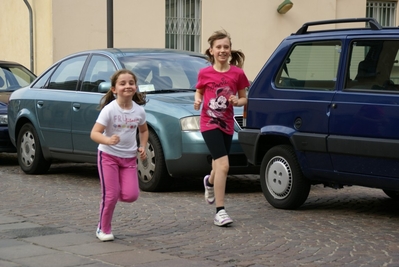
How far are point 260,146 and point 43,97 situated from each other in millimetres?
3924

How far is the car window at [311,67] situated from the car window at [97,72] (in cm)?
276

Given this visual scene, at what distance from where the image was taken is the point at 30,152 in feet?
39.1

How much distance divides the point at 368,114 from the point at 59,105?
4793 mm

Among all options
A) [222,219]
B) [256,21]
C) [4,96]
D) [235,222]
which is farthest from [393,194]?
[256,21]

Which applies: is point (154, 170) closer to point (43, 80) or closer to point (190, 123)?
point (190, 123)

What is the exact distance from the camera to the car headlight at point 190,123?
9.62 m

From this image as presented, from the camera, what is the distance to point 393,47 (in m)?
7.76

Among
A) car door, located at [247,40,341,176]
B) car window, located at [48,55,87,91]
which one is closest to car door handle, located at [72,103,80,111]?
car window, located at [48,55,87,91]

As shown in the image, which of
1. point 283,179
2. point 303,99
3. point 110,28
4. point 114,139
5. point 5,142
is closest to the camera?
point 114,139

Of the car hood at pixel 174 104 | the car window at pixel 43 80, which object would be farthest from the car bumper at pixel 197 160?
the car window at pixel 43 80

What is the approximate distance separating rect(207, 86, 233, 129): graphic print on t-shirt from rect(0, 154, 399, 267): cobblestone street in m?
0.89

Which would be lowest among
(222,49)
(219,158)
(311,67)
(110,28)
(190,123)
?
(219,158)

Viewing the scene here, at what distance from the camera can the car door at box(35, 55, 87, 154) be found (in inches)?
437

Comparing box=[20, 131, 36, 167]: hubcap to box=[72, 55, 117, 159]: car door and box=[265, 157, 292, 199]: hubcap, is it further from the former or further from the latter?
box=[265, 157, 292, 199]: hubcap
